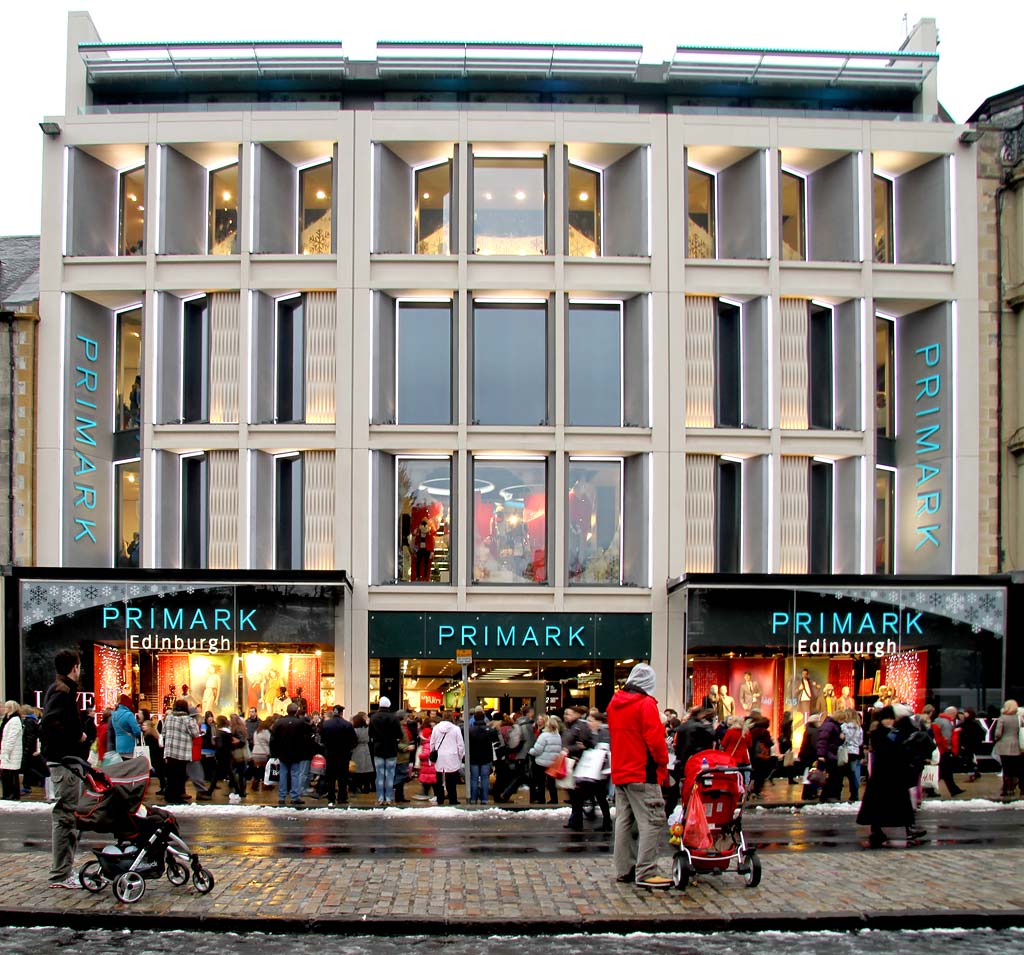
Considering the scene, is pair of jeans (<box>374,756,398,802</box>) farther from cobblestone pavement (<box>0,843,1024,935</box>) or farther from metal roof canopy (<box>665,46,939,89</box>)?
metal roof canopy (<box>665,46,939,89</box>)

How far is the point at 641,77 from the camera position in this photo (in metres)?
36.1

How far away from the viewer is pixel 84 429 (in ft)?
110

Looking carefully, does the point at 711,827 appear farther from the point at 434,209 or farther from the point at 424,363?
the point at 434,209

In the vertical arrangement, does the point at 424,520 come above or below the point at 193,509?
below

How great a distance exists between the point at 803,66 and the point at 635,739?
92.9 feet

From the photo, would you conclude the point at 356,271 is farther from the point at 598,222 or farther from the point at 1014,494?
the point at 1014,494

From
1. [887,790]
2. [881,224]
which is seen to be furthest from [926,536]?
[887,790]

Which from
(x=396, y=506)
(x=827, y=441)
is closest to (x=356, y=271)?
(x=396, y=506)

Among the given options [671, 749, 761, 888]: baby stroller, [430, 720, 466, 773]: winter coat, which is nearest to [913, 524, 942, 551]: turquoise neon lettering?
[430, 720, 466, 773]: winter coat

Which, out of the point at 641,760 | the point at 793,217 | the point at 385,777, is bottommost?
the point at 385,777

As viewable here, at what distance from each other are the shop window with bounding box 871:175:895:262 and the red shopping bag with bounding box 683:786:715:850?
2598 centimetres

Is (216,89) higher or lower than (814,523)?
higher

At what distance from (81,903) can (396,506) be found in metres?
22.7

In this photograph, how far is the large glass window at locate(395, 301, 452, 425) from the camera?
A: 111ft
